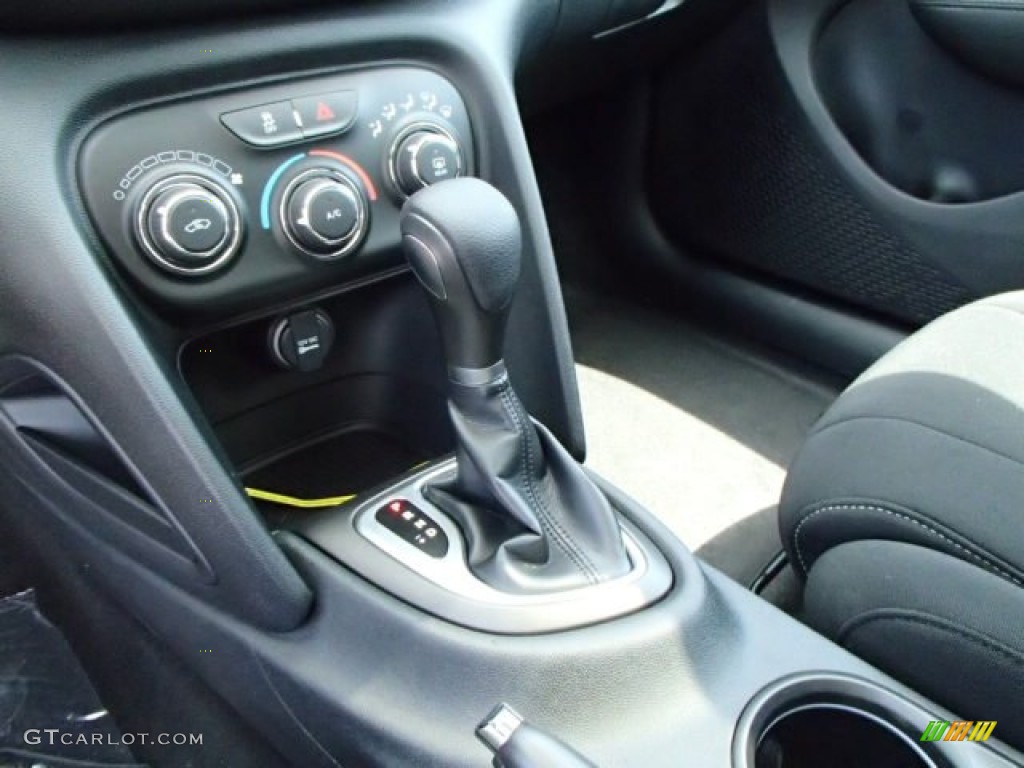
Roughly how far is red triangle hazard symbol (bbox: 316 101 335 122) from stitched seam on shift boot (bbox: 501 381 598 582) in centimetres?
23

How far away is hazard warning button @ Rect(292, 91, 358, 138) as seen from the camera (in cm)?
69

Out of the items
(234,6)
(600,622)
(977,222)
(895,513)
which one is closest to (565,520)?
(600,622)

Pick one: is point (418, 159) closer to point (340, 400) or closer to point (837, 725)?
point (340, 400)

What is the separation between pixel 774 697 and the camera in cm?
61

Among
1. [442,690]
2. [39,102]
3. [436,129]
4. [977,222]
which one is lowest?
[977,222]

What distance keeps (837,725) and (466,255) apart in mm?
390

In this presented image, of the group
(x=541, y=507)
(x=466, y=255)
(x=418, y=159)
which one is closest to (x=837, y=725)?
(x=541, y=507)

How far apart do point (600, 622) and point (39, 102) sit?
463 mm

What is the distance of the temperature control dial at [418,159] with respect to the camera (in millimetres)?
738

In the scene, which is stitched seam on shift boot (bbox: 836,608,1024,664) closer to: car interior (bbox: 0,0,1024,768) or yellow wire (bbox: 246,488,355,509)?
car interior (bbox: 0,0,1024,768)

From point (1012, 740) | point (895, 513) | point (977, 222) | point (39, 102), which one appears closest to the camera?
point (39, 102)

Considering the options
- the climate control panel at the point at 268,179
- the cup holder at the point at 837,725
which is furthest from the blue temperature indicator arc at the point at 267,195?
the cup holder at the point at 837,725

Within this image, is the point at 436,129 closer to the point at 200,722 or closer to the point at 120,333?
the point at 120,333

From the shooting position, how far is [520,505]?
26.3 inches
